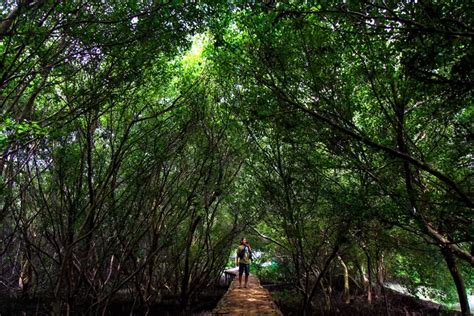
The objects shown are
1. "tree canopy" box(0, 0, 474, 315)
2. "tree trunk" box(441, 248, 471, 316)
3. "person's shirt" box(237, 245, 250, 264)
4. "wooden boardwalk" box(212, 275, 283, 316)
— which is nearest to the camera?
"tree canopy" box(0, 0, 474, 315)

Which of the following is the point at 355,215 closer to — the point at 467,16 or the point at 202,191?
the point at 467,16

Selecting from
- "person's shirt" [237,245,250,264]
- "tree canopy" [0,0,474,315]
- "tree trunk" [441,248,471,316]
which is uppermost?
"tree canopy" [0,0,474,315]

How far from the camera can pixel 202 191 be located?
944cm

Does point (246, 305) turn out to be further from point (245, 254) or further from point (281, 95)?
point (281, 95)

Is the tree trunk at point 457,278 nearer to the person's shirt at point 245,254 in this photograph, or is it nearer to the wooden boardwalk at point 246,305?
the wooden boardwalk at point 246,305

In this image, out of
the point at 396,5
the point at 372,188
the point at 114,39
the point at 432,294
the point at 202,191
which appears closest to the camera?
the point at 396,5

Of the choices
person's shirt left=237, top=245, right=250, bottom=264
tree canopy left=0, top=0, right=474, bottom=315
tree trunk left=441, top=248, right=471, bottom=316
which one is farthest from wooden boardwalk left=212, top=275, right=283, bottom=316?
tree trunk left=441, top=248, right=471, bottom=316

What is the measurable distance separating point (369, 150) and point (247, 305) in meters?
5.15

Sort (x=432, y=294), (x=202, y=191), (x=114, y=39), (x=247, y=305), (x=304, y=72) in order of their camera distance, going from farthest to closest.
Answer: (x=432, y=294) < (x=202, y=191) < (x=247, y=305) < (x=304, y=72) < (x=114, y=39)

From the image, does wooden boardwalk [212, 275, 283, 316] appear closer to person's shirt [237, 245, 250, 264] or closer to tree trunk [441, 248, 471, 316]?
person's shirt [237, 245, 250, 264]

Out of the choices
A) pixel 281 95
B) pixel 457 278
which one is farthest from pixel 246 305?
pixel 281 95

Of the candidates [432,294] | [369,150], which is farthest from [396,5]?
[432,294]

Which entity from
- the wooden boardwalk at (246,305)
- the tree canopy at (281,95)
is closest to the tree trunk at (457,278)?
the tree canopy at (281,95)

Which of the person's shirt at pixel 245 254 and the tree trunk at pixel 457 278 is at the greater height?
the person's shirt at pixel 245 254
